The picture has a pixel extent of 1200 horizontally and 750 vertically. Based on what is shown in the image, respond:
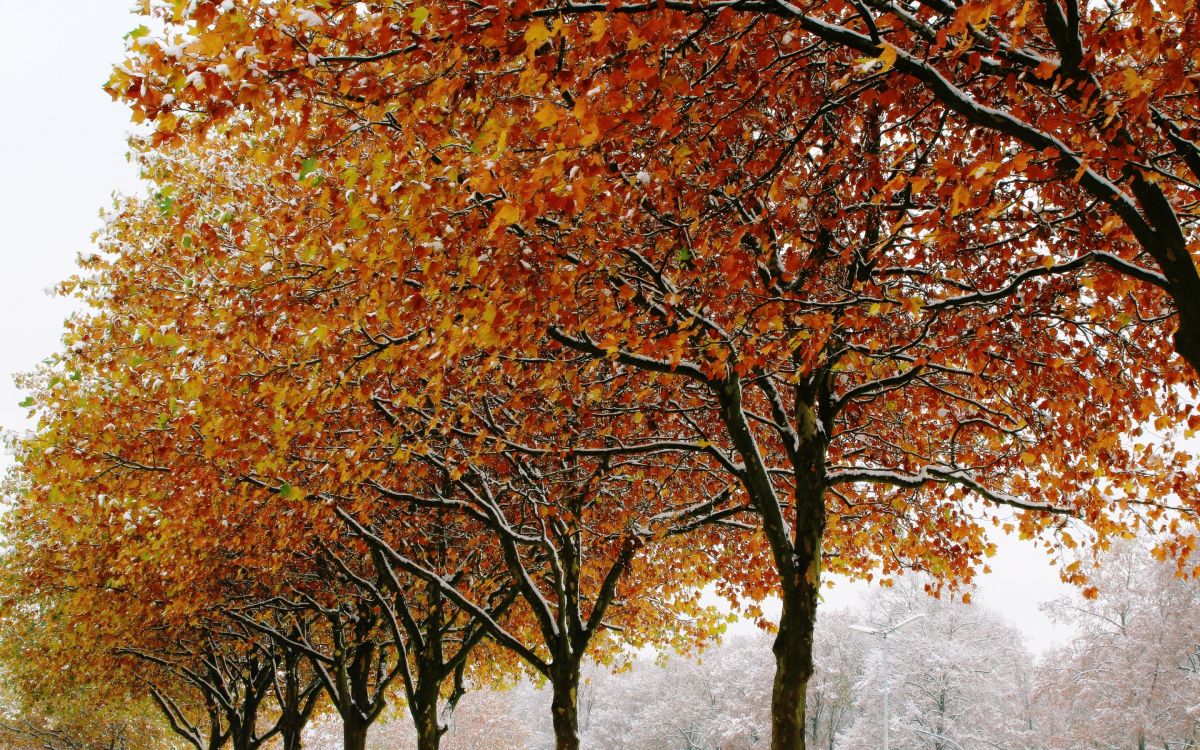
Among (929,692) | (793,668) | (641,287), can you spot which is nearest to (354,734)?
(793,668)

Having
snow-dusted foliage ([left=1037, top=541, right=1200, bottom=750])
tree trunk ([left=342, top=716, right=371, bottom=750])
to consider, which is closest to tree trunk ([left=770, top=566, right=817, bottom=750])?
tree trunk ([left=342, top=716, right=371, bottom=750])

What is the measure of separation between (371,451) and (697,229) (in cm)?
624

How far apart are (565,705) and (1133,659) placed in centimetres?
2540

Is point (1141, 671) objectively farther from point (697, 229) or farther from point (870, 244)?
point (697, 229)

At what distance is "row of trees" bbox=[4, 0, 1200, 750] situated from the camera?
426 centimetres

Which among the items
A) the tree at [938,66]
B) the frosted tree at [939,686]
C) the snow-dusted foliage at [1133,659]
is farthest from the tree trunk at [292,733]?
the frosted tree at [939,686]

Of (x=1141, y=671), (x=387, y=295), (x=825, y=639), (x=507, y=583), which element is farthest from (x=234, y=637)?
(x=825, y=639)

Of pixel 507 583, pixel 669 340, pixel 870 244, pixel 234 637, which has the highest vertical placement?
pixel 870 244

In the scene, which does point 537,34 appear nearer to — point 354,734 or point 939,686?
point 354,734

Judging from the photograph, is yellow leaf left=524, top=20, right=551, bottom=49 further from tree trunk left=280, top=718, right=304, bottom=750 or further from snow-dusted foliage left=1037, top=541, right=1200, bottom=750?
snow-dusted foliage left=1037, top=541, right=1200, bottom=750

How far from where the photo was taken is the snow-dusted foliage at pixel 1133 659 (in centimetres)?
2536

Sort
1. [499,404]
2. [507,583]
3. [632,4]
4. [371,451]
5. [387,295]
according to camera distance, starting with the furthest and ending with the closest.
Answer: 1. [507,583]
2. [499,404]
3. [371,451]
4. [387,295]
5. [632,4]

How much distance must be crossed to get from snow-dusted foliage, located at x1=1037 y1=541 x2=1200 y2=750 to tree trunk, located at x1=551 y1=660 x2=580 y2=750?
72.7 feet

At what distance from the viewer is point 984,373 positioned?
8.48 metres
